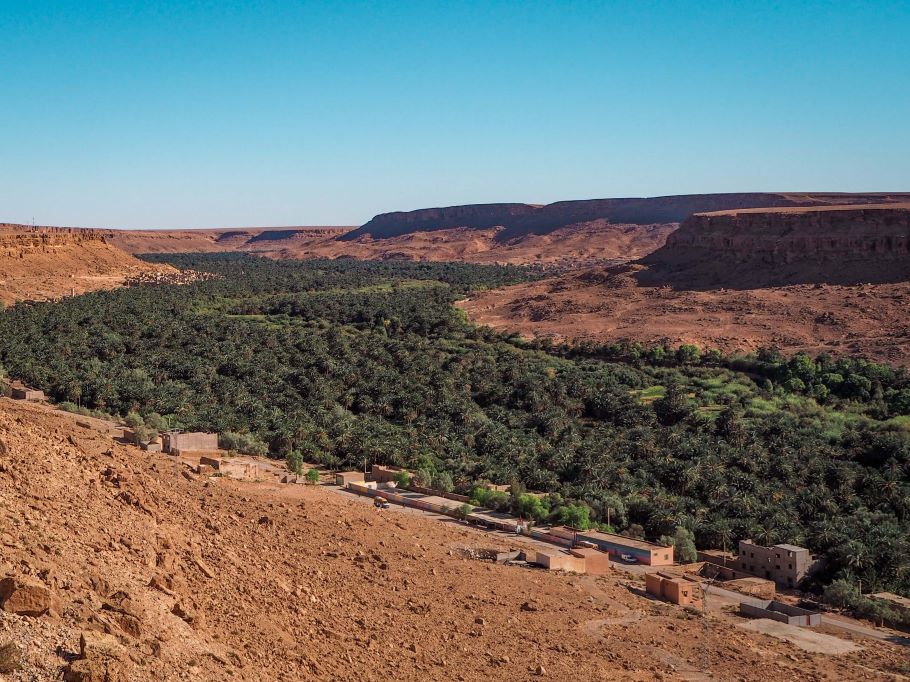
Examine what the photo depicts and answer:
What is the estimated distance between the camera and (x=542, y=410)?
46.8 m

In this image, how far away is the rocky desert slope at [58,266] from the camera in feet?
263

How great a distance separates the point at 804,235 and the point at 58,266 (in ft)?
204

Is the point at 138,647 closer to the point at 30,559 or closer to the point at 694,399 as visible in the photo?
the point at 30,559

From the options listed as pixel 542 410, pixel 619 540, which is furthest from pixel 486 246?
pixel 619 540

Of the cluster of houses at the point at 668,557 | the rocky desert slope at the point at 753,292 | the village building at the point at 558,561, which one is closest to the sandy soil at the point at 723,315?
the rocky desert slope at the point at 753,292

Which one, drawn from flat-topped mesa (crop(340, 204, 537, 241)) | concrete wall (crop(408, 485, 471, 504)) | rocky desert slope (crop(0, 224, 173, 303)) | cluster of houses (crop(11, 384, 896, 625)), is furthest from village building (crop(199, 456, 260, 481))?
flat-topped mesa (crop(340, 204, 537, 241))

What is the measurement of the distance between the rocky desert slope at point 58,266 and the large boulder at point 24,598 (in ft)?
224

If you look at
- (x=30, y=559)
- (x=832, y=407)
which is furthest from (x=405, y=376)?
(x=30, y=559)

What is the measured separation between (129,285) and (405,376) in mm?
47672

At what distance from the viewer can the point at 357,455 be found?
3719 cm

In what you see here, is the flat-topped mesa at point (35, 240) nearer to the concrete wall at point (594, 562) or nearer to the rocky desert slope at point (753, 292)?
the rocky desert slope at point (753, 292)

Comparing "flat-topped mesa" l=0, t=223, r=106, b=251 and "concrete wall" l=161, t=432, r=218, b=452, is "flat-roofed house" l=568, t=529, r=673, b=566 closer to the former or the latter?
"concrete wall" l=161, t=432, r=218, b=452

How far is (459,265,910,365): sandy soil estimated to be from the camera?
6253 cm

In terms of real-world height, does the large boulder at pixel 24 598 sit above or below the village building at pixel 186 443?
above
